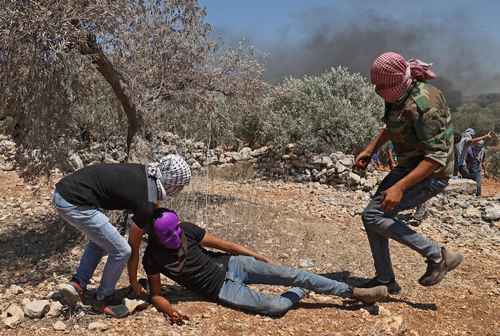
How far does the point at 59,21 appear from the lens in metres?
4.78

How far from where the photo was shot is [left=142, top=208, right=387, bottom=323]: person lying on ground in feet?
12.8

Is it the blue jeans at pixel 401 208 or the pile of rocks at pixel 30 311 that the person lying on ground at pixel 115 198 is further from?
the blue jeans at pixel 401 208

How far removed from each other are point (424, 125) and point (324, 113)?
910cm

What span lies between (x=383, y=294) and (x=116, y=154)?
26.6 feet

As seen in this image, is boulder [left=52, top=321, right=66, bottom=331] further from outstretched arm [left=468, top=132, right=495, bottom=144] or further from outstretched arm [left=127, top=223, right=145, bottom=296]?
outstretched arm [left=468, top=132, right=495, bottom=144]

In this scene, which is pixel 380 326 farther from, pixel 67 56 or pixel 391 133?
pixel 67 56

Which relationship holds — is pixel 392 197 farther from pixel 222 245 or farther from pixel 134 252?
pixel 134 252

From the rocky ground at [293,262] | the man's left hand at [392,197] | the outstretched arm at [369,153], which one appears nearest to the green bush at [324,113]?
the rocky ground at [293,262]

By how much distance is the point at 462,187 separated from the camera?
10703 millimetres

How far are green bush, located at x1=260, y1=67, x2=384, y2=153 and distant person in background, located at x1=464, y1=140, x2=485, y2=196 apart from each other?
256cm

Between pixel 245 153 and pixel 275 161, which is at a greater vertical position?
pixel 275 161

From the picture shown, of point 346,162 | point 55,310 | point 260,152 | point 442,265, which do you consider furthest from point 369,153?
point 260,152

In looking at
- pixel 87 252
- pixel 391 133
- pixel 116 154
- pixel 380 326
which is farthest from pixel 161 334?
pixel 116 154

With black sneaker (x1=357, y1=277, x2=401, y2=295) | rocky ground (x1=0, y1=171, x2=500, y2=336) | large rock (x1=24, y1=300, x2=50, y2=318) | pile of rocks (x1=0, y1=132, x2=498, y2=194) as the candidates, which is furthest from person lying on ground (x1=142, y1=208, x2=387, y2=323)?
pile of rocks (x1=0, y1=132, x2=498, y2=194)
